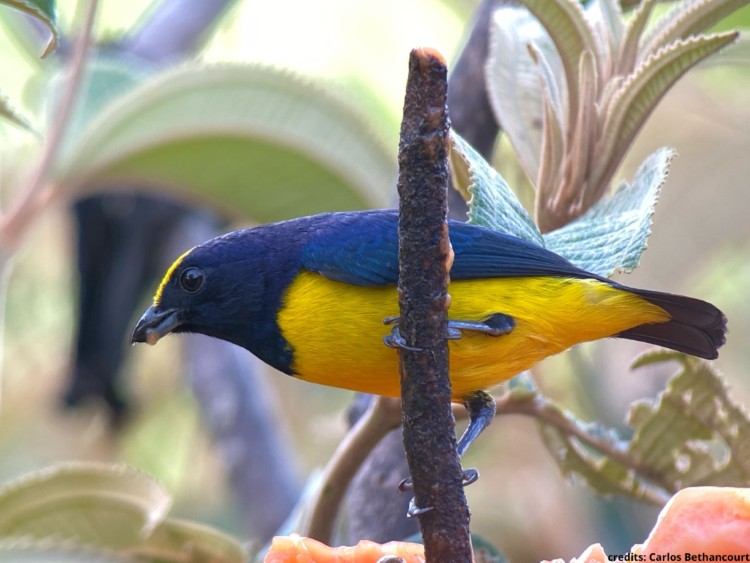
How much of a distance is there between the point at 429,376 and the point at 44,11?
35.8 inches

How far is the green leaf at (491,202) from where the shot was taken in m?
2.30

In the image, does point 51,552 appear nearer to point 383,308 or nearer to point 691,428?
point 383,308

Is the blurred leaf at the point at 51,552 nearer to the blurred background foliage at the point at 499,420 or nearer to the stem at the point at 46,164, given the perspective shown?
the stem at the point at 46,164

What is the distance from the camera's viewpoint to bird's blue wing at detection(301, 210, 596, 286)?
239 cm

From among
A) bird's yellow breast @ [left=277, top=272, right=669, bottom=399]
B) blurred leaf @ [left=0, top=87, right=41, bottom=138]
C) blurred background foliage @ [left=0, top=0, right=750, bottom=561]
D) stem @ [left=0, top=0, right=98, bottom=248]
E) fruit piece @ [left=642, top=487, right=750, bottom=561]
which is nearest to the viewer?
fruit piece @ [left=642, top=487, right=750, bottom=561]

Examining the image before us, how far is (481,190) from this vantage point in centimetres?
230

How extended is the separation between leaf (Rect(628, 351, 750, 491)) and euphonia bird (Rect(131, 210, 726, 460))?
0.10 meters

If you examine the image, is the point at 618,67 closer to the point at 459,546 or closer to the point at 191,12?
the point at 459,546

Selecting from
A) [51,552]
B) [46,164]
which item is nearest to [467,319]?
[51,552]

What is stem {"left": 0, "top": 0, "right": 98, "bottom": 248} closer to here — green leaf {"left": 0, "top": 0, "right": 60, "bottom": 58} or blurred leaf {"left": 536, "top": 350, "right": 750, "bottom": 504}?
green leaf {"left": 0, "top": 0, "right": 60, "bottom": 58}

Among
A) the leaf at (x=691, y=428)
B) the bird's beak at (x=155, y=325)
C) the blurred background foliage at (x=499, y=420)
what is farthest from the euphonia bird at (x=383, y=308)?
the blurred background foliage at (x=499, y=420)

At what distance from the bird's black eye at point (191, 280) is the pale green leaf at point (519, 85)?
89 centimetres

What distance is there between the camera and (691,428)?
2.68 m

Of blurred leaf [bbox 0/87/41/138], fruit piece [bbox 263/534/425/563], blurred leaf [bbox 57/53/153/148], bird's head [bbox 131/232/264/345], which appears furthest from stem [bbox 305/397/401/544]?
blurred leaf [bbox 57/53/153/148]
